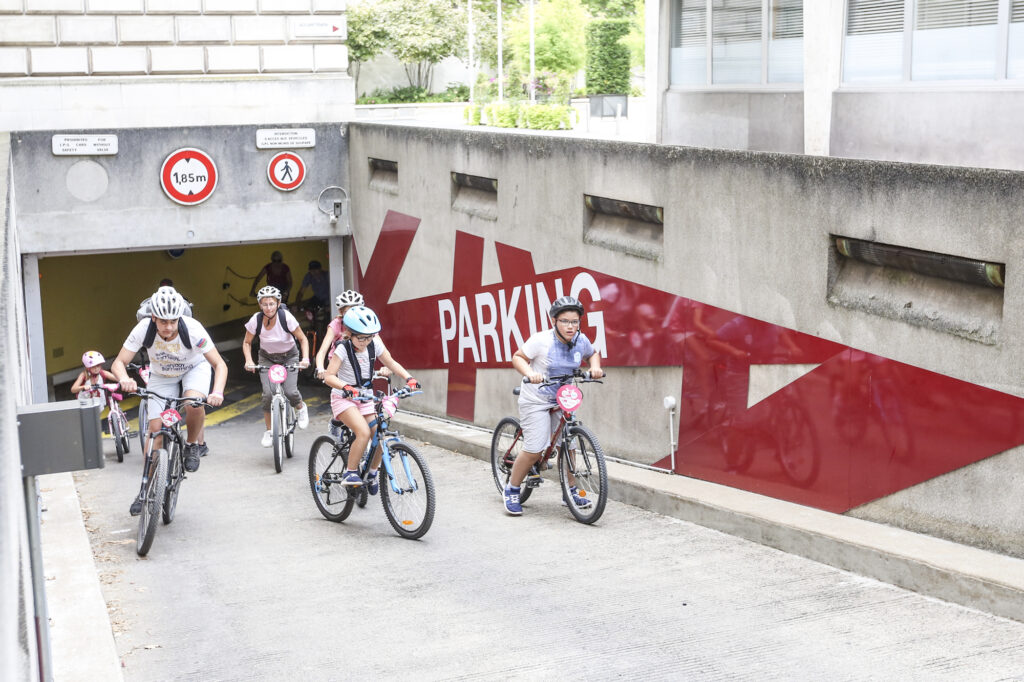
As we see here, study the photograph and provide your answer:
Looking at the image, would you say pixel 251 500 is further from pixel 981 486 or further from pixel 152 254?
pixel 152 254

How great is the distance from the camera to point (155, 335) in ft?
28.5

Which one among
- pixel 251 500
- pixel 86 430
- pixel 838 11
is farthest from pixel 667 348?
pixel 86 430

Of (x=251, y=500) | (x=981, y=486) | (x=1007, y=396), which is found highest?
(x=1007, y=396)

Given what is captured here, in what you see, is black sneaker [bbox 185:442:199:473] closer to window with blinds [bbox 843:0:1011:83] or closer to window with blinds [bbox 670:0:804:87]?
window with blinds [bbox 843:0:1011:83]

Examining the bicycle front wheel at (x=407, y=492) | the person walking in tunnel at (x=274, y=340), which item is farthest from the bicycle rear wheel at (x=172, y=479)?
the person walking in tunnel at (x=274, y=340)

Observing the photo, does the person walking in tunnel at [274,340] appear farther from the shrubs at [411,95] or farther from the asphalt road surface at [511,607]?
the shrubs at [411,95]

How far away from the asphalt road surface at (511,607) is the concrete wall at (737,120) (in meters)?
4.29

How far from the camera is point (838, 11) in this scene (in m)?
10.1

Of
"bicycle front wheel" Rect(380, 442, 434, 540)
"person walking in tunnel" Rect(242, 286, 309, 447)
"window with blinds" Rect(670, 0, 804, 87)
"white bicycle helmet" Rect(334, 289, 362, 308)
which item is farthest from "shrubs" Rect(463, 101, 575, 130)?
"bicycle front wheel" Rect(380, 442, 434, 540)

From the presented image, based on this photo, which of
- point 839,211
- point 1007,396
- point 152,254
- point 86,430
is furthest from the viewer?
point 152,254

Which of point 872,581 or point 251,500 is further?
point 251,500

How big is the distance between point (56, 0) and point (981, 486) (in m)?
14.5

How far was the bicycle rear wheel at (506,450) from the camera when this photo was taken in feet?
31.0

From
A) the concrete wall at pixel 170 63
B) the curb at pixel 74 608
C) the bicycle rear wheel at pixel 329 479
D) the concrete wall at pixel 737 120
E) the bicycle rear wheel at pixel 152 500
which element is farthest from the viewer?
the concrete wall at pixel 170 63
